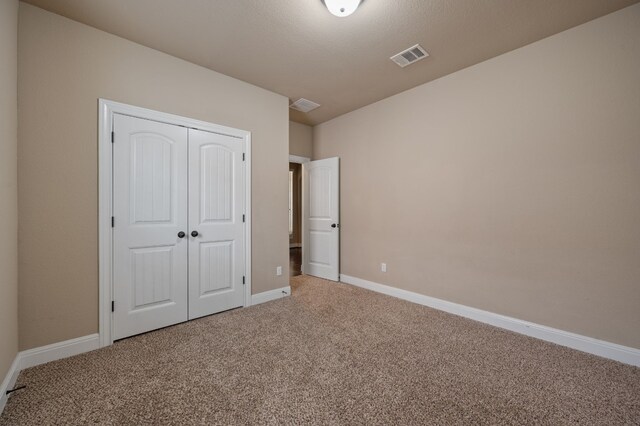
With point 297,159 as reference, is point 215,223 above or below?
below

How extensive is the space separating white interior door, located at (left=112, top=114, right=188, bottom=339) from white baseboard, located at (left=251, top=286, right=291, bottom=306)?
829 mm

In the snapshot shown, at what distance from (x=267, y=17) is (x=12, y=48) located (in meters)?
1.87

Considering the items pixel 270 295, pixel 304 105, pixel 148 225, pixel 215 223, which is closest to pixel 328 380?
pixel 270 295

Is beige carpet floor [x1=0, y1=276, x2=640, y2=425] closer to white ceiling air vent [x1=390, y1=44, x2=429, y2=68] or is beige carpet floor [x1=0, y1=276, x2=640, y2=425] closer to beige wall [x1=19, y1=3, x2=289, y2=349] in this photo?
beige wall [x1=19, y1=3, x2=289, y2=349]

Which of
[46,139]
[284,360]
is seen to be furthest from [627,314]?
[46,139]

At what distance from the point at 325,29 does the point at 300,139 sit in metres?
2.52

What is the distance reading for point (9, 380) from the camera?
170cm

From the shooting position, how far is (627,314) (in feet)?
6.79

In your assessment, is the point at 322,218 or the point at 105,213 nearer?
the point at 105,213

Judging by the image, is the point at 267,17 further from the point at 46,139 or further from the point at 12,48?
the point at 46,139

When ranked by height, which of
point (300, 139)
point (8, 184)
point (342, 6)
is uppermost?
point (342, 6)

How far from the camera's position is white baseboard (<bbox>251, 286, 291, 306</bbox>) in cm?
330

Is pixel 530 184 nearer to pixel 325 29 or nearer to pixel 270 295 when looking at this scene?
pixel 325 29

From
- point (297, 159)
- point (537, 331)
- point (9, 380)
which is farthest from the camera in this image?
point (297, 159)
